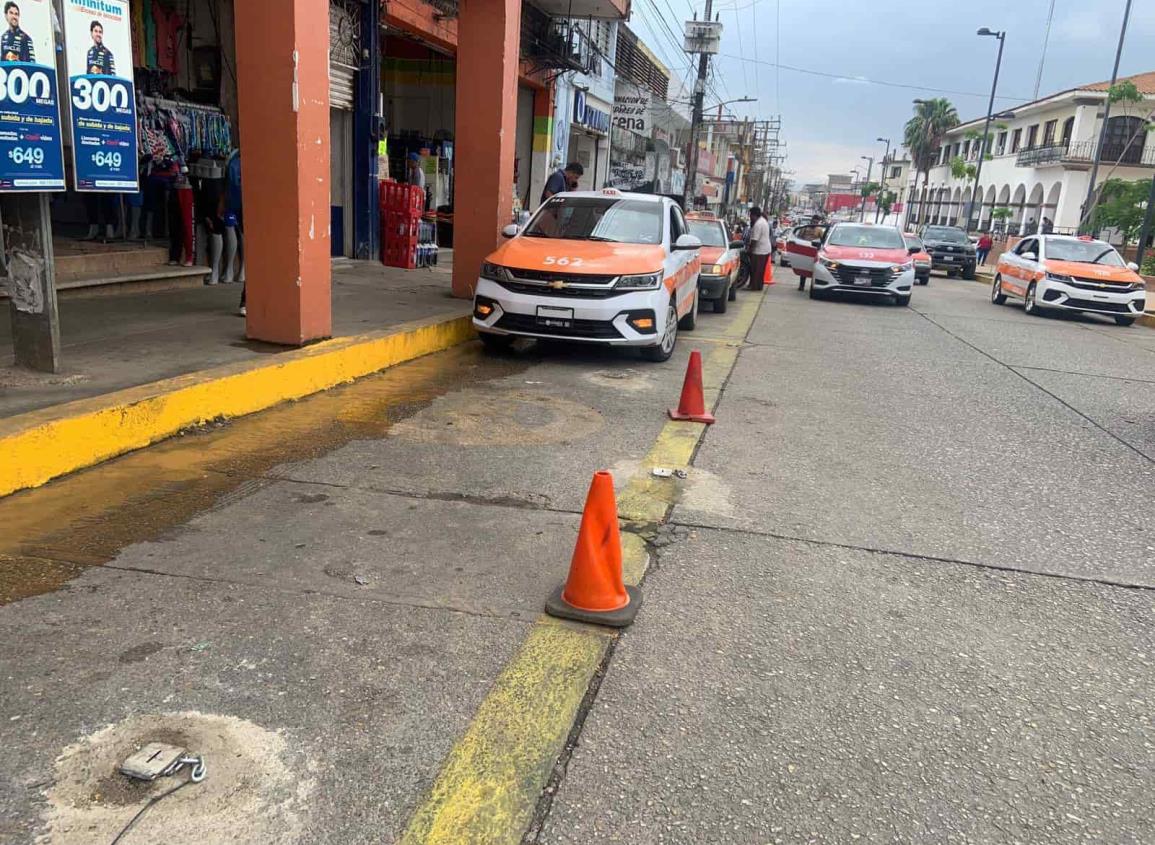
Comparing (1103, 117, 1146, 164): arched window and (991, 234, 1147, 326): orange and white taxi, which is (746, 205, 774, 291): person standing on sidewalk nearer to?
(991, 234, 1147, 326): orange and white taxi

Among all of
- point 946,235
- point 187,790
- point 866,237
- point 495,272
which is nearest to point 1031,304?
point 866,237

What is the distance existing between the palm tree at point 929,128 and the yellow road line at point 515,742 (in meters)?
84.5

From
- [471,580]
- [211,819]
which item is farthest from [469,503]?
[211,819]

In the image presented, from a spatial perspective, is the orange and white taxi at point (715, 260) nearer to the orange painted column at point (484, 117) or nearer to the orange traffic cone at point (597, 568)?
the orange painted column at point (484, 117)

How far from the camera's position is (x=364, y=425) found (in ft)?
19.9

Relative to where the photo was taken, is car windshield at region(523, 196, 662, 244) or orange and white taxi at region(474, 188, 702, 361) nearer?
orange and white taxi at region(474, 188, 702, 361)

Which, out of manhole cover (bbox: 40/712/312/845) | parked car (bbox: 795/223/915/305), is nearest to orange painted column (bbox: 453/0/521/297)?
parked car (bbox: 795/223/915/305)

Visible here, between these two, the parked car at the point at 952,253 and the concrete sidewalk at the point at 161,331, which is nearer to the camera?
the concrete sidewalk at the point at 161,331

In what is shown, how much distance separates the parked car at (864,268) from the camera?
16.4 meters

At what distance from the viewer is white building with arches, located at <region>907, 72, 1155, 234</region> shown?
48250 mm

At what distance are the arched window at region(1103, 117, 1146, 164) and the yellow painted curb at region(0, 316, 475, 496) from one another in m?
54.7

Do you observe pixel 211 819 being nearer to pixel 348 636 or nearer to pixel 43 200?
pixel 348 636

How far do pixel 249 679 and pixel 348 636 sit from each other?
1.32 feet

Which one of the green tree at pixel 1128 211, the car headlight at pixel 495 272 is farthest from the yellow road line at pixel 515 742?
the green tree at pixel 1128 211
